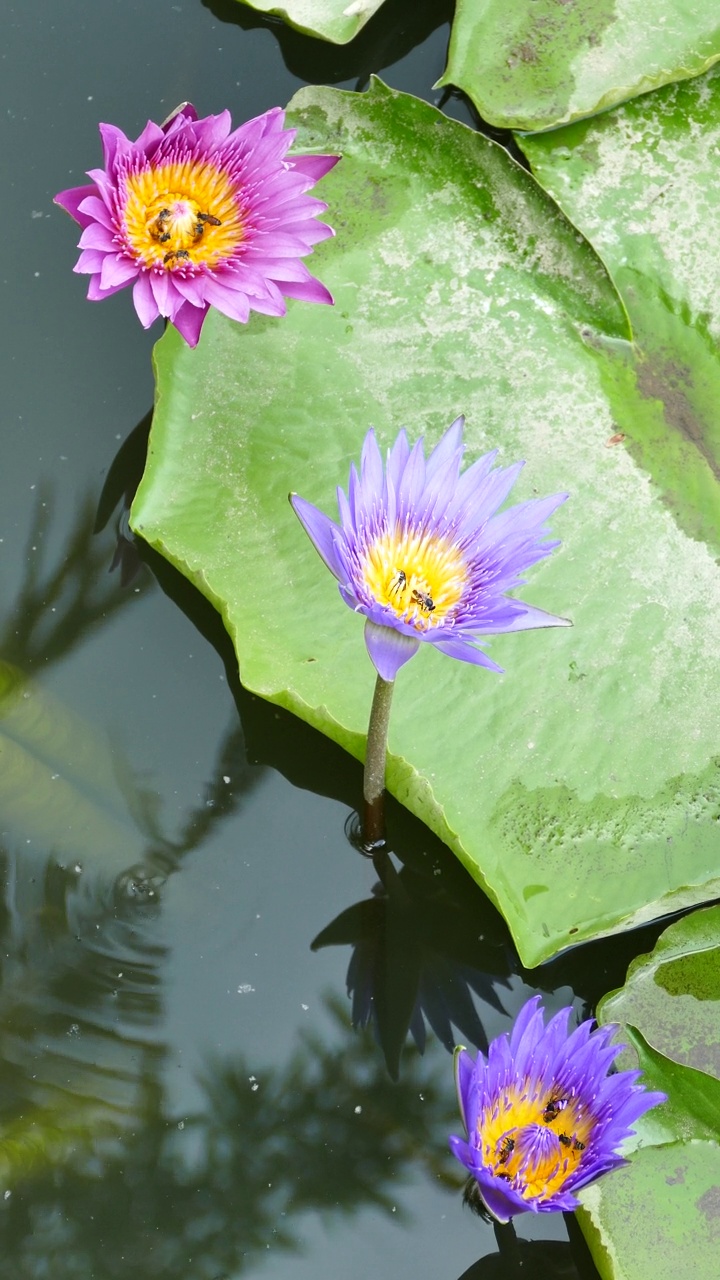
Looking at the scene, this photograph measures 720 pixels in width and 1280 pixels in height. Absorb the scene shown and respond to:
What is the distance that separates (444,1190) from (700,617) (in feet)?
3.43

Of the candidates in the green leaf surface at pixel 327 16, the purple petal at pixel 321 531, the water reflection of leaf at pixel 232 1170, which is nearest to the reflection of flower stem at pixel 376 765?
the purple petal at pixel 321 531

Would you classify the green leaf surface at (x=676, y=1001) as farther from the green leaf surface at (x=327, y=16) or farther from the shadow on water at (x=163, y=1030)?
the green leaf surface at (x=327, y=16)

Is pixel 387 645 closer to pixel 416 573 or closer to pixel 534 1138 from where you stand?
pixel 416 573

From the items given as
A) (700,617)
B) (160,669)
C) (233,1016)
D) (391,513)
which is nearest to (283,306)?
(391,513)

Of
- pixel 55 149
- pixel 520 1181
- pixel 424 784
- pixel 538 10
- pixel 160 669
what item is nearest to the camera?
pixel 520 1181

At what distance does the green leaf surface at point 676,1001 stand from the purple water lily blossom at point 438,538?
25.9 inches

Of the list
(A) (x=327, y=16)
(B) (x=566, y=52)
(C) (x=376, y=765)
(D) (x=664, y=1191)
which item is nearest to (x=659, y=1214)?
(D) (x=664, y=1191)

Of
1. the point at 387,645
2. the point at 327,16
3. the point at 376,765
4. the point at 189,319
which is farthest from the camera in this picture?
the point at 327,16

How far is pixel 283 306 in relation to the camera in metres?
1.98

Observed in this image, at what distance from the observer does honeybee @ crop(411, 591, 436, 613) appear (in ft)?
5.50

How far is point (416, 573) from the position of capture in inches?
68.1

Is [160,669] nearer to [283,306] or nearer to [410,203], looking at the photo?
[283,306]

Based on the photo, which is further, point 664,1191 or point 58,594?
point 58,594

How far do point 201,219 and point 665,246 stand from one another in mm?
875
